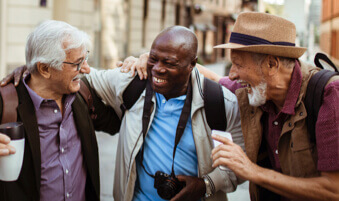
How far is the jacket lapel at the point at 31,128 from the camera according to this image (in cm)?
226

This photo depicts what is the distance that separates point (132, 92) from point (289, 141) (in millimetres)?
1132

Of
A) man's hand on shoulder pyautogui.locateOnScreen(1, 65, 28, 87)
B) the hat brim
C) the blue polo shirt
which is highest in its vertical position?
the hat brim

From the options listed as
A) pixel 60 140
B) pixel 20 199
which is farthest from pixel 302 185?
pixel 20 199

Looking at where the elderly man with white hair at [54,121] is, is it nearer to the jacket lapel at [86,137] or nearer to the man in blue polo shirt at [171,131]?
the jacket lapel at [86,137]

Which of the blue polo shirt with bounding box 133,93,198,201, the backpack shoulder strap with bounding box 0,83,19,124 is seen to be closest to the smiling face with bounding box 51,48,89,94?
the backpack shoulder strap with bounding box 0,83,19,124

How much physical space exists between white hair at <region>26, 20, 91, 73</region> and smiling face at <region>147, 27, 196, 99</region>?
0.56 meters

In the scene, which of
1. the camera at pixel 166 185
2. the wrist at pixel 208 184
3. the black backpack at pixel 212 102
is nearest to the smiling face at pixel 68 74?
the black backpack at pixel 212 102

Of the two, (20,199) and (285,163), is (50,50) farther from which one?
(285,163)

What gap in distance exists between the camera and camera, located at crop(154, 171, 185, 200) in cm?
241

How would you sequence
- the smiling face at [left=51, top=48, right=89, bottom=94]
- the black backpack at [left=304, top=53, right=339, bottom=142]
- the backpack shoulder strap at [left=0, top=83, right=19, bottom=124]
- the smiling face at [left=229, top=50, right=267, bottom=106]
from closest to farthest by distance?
the black backpack at [left=304, top=53, right=339, bottom=142] → the backpack shoulder strap at [left=0, top=83, right=19, bottom=124] → the smiling face at [left=229, top=50, right=267, bottom=106] → the smiling face at [left=51, top=48, right=89, bottom=94]

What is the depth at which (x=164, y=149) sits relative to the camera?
2.58 meters

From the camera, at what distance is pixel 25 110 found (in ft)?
7.50

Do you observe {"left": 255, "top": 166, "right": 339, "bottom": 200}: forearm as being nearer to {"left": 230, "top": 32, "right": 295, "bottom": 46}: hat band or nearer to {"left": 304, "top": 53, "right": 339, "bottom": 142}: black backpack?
{"left": 304, "top": 53, "right": 339, "bottom": 142}: black backpack

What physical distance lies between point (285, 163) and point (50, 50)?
1.67 metres
